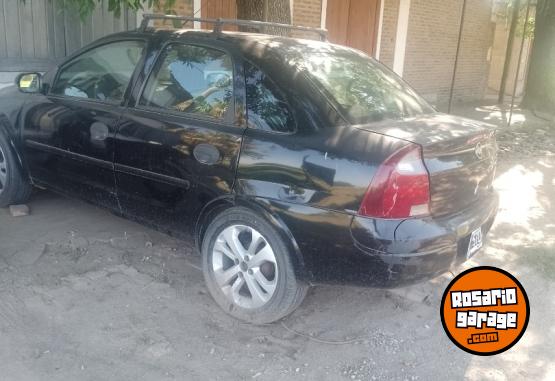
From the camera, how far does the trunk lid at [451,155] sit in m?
3.02

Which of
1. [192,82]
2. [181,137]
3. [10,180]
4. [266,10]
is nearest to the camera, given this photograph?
[181,137]

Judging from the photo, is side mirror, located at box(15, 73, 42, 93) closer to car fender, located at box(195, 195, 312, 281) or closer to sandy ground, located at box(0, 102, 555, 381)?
sandy ground, located at box(0, 102, 555, 381)

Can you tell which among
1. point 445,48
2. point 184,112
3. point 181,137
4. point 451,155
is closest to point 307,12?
point 445,48

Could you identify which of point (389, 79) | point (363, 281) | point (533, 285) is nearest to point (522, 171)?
point (533, 285)

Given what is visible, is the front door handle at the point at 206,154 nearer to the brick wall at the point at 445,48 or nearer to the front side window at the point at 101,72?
the front side window at the point at 101,72

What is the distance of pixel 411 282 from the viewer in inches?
118

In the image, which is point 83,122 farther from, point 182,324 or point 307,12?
point 307,12

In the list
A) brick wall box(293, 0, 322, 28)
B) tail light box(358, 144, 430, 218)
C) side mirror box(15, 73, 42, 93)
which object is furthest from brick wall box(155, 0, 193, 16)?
tail light box(358, 144, 430, 218)

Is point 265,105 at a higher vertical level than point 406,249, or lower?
higher

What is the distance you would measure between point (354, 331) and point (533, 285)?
1.54 m

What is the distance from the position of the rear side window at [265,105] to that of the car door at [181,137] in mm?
72

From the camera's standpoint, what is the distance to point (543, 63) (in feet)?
→ 43.6

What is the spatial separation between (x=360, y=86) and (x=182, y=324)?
185cm

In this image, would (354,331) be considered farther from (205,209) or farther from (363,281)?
(205,209)
